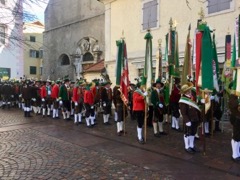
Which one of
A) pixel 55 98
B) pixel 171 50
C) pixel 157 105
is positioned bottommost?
pixel 55 98

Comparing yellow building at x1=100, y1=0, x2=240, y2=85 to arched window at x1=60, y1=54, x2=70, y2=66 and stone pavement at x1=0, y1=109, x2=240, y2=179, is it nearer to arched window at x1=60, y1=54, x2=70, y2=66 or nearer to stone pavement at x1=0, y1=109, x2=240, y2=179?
stone pavement at x1=0, y1=109, x2=240, y2=179

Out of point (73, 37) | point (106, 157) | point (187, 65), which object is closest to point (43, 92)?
point (187, 65)

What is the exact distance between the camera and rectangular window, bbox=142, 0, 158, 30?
15.2m

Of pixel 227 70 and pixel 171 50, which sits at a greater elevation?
pixel 171 50

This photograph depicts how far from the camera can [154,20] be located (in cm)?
1527

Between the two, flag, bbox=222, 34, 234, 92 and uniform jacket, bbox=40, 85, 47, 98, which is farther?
uniform jacket, bbox=40, 85, 47, 98

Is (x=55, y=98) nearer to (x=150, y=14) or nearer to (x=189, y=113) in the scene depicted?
(x=150, y=14)

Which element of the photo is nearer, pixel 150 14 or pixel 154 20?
pixel 154 20

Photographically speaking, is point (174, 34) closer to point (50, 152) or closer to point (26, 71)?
point (50, 152)

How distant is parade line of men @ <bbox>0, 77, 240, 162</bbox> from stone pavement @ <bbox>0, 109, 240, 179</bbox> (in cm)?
47

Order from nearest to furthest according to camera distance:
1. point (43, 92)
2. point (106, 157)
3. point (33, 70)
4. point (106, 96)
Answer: point (106, 157), point (106, 96), point (43, 92), point (33, 70)

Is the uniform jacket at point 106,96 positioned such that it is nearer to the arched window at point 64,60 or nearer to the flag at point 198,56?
the flag at point 198,56

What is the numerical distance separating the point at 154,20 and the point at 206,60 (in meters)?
8.98

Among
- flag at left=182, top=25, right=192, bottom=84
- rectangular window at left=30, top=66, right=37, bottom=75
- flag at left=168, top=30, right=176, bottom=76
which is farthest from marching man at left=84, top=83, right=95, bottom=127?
rectangular window at left=30, top=66, right=37, bottom=75
